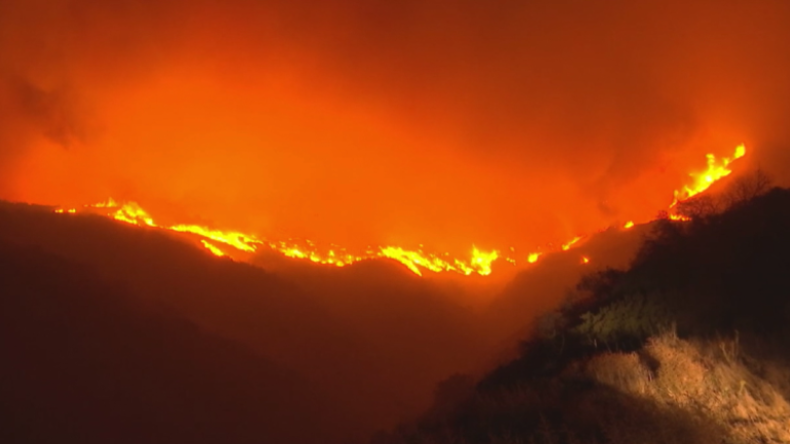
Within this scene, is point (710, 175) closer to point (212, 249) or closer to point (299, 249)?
point (299, 249)

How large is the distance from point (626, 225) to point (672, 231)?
19.9 m

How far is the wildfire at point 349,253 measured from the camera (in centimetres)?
3198

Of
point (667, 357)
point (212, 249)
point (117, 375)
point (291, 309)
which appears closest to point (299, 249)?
point (212, 249)

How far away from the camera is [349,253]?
118 feet

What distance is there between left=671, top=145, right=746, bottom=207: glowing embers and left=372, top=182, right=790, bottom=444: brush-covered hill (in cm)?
1752

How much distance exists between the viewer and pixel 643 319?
13.8 metres

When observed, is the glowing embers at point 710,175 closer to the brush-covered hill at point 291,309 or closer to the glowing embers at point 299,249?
the glowing embers at point 299,249

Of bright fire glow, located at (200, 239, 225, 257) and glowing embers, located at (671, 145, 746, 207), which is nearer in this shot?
bright fire glow, located at (200, 239, 225, 257)

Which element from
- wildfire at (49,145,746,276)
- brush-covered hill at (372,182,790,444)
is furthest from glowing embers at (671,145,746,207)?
brush-covered hill at (372,182,790,444)

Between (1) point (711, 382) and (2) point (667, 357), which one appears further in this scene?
(2) point (667, 357)

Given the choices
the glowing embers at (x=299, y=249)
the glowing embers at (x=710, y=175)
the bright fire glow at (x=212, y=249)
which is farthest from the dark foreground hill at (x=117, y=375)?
the glowing embers at (x=710, y=175)

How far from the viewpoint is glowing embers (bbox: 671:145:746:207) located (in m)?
34.8

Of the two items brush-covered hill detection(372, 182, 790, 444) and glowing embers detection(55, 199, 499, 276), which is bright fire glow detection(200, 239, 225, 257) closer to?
glowing embers detection(55, 199, 499, 276)

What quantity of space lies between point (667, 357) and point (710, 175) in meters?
28.8
